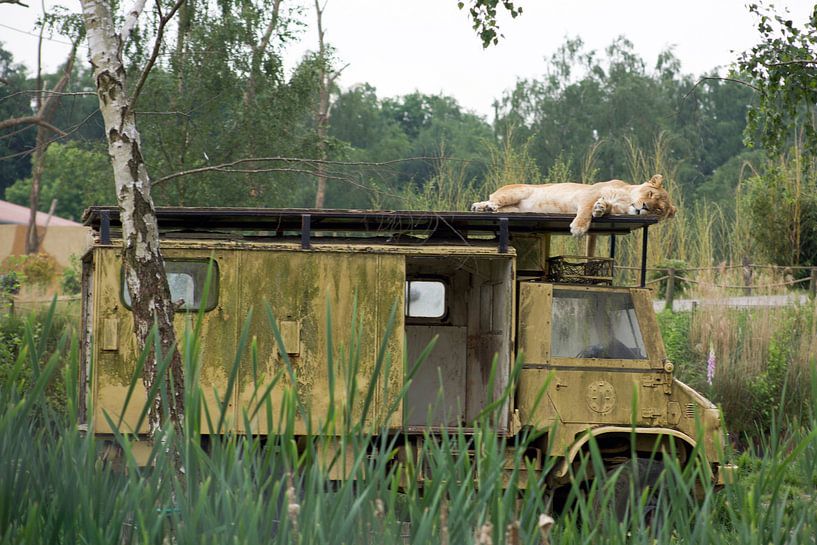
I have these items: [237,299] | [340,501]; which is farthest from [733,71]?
[340,501]

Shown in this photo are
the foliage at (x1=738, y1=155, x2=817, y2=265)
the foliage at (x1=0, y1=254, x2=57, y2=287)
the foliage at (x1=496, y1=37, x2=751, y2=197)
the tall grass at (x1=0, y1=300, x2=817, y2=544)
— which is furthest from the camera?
the foliage at (x1=496, y1=37, x2=751, y2=197)

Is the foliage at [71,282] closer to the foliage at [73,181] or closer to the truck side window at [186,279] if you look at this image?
the foliage at [73,181]

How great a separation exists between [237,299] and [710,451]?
338cm

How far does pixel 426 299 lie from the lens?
9.57 m

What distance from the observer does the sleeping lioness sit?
26.2 ft

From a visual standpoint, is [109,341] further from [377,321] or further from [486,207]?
[486,207]

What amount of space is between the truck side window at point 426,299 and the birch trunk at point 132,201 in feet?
10.2

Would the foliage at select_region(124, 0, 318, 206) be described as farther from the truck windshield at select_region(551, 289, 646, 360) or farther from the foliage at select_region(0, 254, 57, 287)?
the truck windshield at select_region(551, 289, 646, 360)

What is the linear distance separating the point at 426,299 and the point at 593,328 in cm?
186

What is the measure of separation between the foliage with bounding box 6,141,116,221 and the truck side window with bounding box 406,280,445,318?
20.5ft

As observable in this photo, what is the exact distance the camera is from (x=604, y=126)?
52.0m

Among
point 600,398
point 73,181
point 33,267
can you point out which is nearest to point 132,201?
point 600,398

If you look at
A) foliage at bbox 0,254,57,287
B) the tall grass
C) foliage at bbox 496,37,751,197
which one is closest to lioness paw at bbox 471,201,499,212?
the tall grass

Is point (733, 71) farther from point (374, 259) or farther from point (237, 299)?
point (237, 299)
